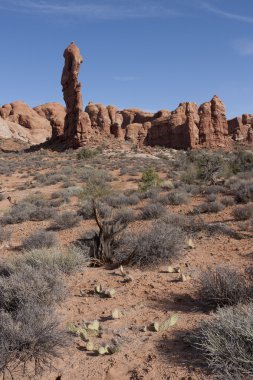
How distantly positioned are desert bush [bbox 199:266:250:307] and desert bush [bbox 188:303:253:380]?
2.88 ft

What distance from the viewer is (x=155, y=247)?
739 centimetres

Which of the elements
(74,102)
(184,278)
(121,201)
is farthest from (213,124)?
(184,278)

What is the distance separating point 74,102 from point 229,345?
4939 centimetres

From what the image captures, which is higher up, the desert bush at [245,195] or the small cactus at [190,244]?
the desert bush at [245,195]

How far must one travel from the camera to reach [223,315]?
3861 mm

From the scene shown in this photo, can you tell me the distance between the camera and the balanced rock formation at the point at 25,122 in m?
76.5

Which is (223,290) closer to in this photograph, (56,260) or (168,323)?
(168,323)

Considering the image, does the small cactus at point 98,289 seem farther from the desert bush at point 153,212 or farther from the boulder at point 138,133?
the boulder at point 138,133

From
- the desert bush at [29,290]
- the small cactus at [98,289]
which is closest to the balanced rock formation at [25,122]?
the desert bush at [29,290]

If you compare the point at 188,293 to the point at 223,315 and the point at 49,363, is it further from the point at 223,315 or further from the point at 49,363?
the point at 49,363

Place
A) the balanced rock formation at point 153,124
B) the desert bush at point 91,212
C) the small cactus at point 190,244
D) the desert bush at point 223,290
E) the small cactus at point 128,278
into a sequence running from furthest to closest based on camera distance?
the balanced rock formation at point 153,124 < the desert bush at point 91,212 < the small cactus at point 190,244 < the small cactus at point 128,278 < the desert bush at point 223,290

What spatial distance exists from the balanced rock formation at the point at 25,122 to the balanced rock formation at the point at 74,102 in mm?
26323

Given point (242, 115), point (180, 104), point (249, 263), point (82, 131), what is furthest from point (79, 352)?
point (242, 115)

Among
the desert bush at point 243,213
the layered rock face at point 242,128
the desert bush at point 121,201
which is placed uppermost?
the layered rock face at point 242,128
